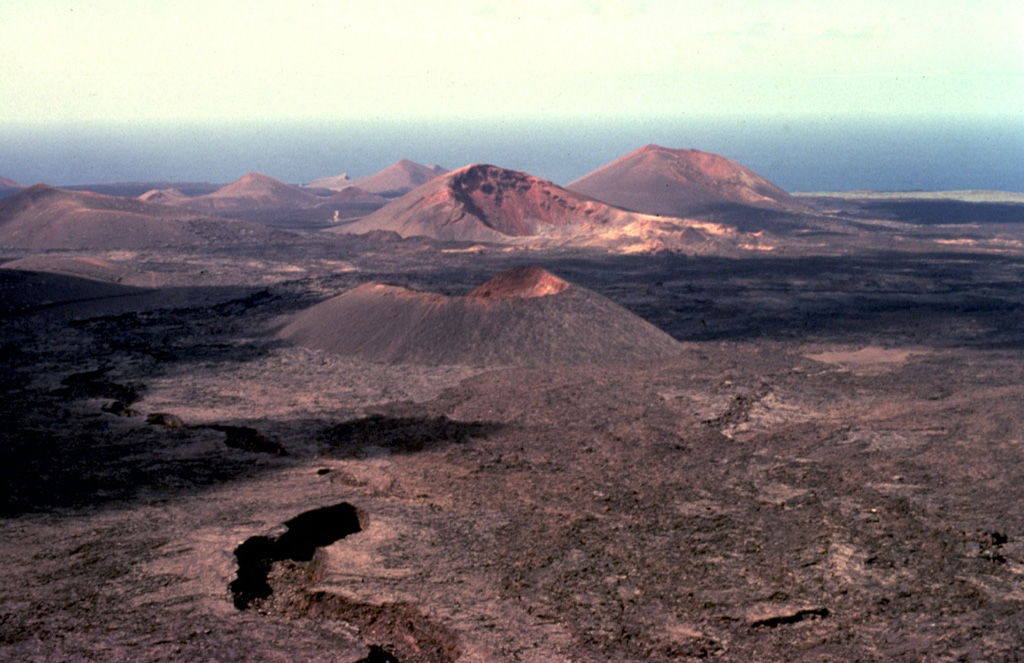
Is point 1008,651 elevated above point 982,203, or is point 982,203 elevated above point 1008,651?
point 982,203

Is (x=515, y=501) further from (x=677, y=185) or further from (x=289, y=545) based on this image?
(x=677, y=185)

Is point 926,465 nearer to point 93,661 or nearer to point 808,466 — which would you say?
point 808,466

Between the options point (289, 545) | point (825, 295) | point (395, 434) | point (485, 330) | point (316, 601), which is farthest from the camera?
point (825, 295)

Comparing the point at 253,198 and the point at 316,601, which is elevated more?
the point at 253,198

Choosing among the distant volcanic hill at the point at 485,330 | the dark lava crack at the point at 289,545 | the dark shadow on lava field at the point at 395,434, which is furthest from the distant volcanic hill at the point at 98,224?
the dark lava crack at the point at 289,545

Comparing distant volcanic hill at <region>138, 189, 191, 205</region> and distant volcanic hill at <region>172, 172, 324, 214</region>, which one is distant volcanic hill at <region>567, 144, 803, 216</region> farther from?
distant volcanic hill at <region>138, 189, 191, 205</region>

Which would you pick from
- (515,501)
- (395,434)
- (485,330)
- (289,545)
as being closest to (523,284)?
(485,330)

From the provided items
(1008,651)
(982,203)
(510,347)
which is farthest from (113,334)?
(982,203)
